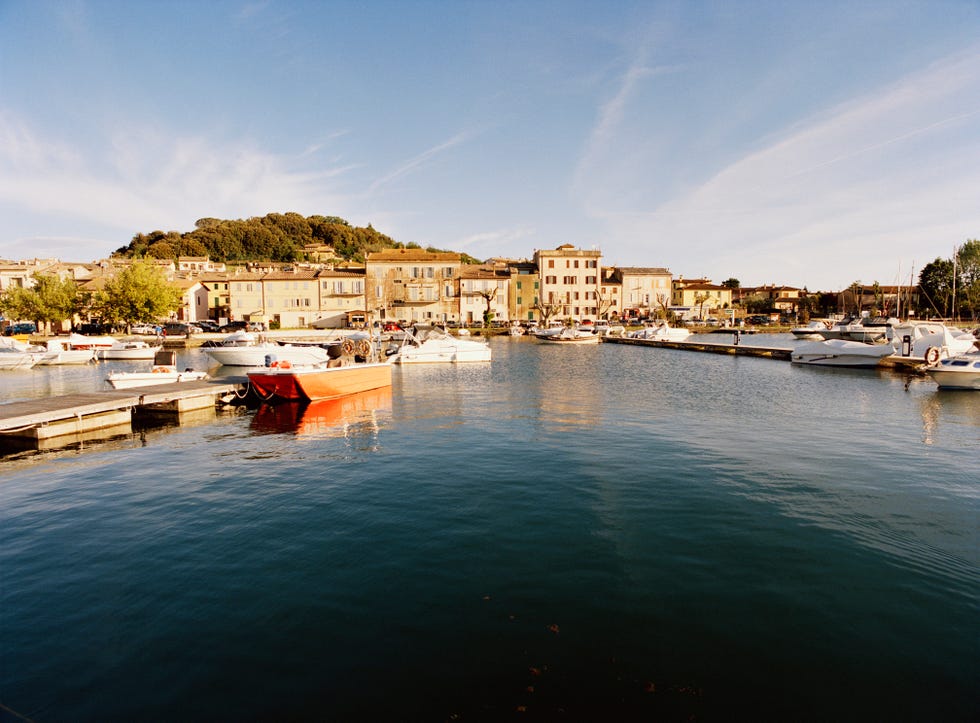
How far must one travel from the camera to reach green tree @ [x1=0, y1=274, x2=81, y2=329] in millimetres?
59375

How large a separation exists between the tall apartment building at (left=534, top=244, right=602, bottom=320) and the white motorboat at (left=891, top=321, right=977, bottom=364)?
49967 millimetres

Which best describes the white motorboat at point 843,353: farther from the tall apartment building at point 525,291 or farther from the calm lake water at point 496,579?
the tall apartment building at point 525,291

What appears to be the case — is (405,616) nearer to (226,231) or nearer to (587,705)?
(587,705)

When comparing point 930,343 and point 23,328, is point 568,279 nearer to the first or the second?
point 930,343

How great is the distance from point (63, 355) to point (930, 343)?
63788 mm

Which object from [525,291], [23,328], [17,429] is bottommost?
[17,429]

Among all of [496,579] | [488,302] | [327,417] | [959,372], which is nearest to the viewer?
[496,579]

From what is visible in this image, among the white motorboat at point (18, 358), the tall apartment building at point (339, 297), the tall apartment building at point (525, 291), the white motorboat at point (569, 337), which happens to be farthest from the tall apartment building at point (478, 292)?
the white motorboat at point (18, 358)

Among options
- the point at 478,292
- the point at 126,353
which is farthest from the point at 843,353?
the point at 126,353

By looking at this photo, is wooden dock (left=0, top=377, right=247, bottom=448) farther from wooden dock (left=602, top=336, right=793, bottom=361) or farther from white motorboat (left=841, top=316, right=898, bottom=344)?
white motorboat (left=841, top=316, right=898, bottom=344)

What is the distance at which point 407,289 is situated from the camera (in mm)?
78938

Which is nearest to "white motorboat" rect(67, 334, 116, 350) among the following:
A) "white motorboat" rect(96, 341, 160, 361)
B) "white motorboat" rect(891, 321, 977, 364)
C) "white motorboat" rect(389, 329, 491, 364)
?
"white motorboat" rect(96, 341, 160, 361)

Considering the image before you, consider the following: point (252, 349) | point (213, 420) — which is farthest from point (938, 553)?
point (252, 349)

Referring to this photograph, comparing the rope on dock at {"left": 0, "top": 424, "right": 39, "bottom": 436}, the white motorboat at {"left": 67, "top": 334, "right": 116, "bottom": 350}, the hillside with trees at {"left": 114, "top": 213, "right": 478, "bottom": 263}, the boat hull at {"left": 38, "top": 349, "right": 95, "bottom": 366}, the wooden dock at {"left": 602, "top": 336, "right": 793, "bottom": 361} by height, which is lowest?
the rope on dock at {"left": 0, "top": 424, "right": 39, "bottom": 436}
